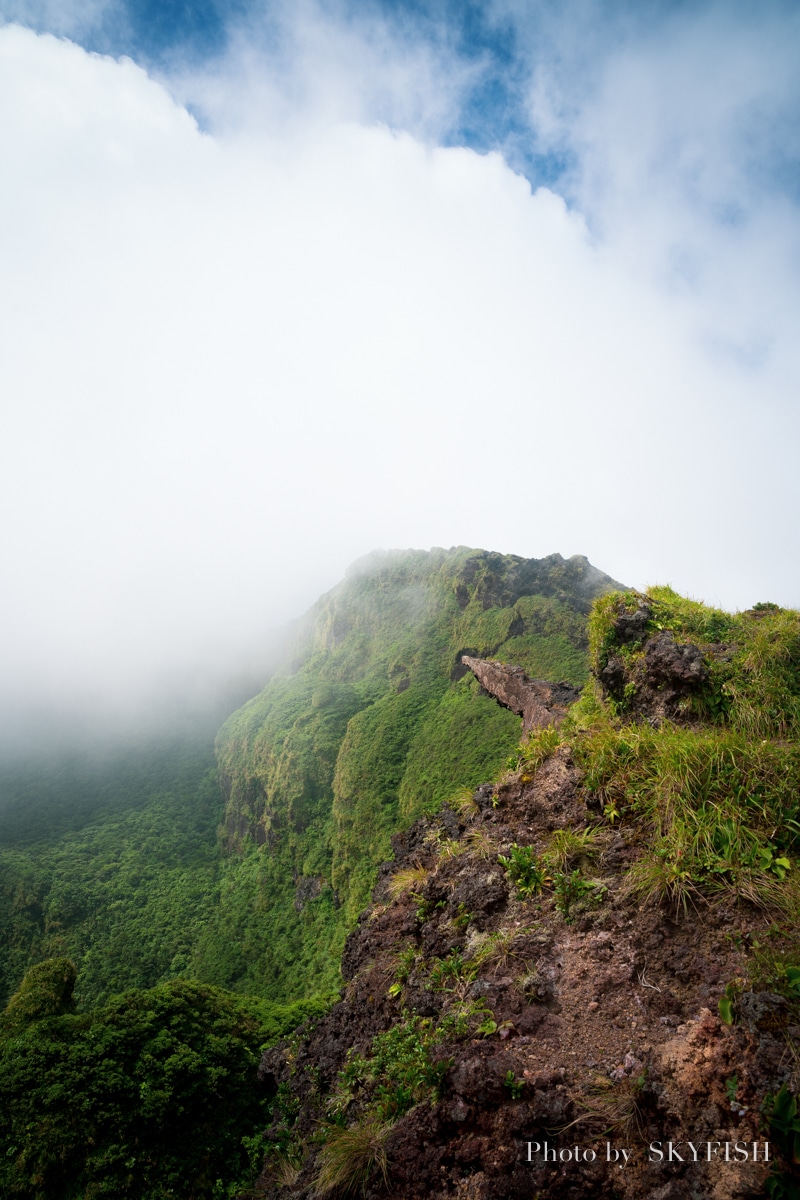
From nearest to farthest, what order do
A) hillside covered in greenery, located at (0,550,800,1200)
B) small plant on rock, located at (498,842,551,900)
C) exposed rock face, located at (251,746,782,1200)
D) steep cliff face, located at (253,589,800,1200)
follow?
exposed rock face, located at (251,746,782,1200), steep cliff face, located at (253,589,800,1200), hillside covered in greenery, located at (0,550,800,1200), small plant on rock, located at (498,842,551,900)

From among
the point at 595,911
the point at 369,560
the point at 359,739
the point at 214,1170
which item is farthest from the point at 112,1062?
the point at 369,560

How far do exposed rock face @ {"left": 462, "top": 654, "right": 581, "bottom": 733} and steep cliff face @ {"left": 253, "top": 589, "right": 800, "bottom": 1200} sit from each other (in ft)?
22.0

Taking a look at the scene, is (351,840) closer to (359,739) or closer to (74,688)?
(359,739)

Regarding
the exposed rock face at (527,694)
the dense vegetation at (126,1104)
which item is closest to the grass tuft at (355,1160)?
the dense vegetation at (126,1104)

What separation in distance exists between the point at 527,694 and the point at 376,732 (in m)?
43.0

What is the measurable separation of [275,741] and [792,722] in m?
72.5

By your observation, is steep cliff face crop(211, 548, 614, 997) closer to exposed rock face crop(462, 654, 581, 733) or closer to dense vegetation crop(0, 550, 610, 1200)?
dense vegetation crop(0, 550, 610, 1200)

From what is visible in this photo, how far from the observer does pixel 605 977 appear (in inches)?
177

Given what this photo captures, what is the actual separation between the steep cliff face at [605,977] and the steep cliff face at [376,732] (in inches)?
1272

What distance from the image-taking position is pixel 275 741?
233 feet

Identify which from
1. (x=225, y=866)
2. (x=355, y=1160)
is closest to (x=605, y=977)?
(x=355, y=1160)

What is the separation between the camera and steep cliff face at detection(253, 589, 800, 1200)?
10.5ft

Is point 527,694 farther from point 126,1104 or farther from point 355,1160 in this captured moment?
point 126,1104

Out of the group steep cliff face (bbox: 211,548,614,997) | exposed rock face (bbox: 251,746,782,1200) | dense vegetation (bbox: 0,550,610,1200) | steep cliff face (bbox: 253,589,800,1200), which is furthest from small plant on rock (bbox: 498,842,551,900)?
steep cliff face (bbox: 211,548,614,997)
